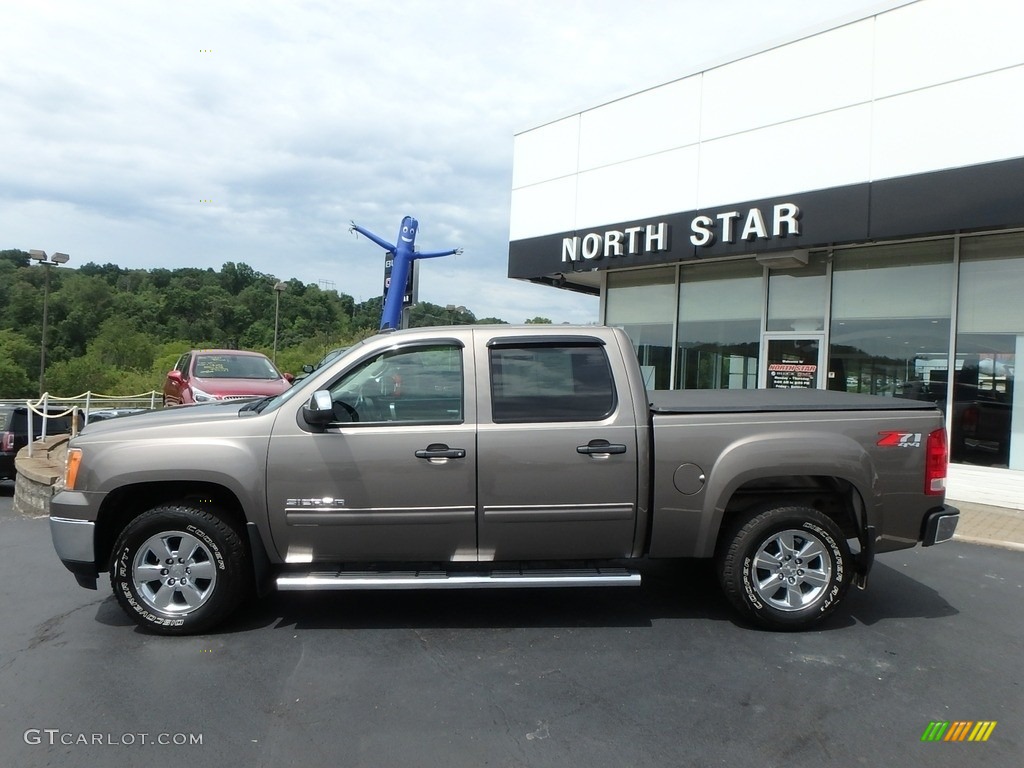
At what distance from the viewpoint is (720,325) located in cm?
1192

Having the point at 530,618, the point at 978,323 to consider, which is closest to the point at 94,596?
the point at 530,618

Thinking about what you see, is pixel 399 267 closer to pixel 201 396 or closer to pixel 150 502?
pixel 201 396

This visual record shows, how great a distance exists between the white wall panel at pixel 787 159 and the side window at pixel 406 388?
751cm

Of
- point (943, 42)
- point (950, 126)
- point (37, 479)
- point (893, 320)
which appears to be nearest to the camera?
point (950, 126)

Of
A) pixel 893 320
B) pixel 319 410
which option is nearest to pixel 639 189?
pixel 893 320

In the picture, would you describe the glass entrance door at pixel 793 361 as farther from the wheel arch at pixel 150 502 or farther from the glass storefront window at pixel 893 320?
the wheel arch at pixel 150 502

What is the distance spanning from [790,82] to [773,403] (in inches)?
296

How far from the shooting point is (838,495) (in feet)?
14.8

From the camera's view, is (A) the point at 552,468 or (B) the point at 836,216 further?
(B) the point at 836,216

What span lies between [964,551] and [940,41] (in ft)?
20.7

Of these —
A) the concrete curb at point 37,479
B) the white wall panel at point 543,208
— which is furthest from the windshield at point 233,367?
the white wall panel at point 543,208

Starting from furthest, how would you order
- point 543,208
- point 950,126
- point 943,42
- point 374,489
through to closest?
1. point 543,208
2. point 943,42
3. point 950,126
4. point 374,489

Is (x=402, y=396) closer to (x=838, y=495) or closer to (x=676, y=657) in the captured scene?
(x=676, y=657)

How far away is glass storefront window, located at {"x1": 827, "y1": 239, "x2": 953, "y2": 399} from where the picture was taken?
9.48 m
